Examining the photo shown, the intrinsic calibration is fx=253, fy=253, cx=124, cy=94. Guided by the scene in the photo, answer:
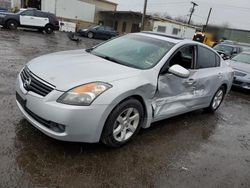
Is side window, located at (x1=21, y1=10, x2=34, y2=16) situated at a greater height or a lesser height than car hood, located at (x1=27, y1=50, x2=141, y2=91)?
lesser

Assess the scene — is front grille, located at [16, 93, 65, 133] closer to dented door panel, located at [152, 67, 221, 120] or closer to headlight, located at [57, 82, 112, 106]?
headlight, located at [57, 82, 112, 106]

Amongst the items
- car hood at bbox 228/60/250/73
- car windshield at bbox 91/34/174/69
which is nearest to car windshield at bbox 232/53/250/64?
car hood at bbox 228/60/250/73

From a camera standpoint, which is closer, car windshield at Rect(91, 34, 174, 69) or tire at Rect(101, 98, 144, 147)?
tire at Rect(101, 98, 144, 147)

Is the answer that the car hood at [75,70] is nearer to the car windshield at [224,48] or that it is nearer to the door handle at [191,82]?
the door handle at [191,82]

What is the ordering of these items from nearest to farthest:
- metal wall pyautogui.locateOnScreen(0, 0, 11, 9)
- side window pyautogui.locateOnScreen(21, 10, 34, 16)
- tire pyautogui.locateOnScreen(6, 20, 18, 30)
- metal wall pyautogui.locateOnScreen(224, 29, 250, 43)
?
tire pyautogui.locateOnScreen(6, 20, 18, 30) < side window pyautogui.locateOnScreen(21, 10, 34, 16) < metal wall pyautogui.locateOnScreen(224, 29, 250, 43) < metal wall pyautogui.locateOnScreen(0, 0, 11, 9)

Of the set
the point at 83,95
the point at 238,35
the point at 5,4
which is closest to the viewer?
the point at 83,95

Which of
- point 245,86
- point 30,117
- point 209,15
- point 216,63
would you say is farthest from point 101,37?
point 209,15

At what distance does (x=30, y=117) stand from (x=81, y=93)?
2.56ft

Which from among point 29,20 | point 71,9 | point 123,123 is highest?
point 123,123

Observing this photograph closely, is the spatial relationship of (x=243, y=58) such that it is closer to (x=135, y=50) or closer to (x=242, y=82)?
(x=242, y=82)

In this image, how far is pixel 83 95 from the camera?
2.94m

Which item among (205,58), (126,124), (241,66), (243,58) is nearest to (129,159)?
(126,124)

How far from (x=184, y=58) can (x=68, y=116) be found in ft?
8.04

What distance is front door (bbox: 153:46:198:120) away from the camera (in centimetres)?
384
